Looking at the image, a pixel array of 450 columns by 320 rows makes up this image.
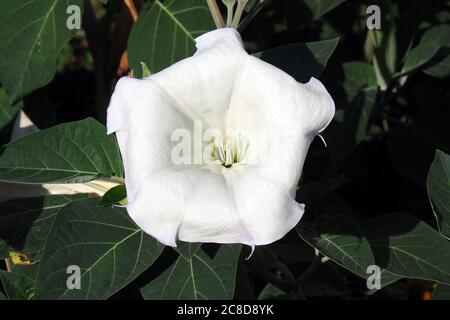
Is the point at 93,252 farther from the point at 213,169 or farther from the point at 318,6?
the point at 318,6

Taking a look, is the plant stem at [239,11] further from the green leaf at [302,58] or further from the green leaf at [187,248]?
the green leaf at [187,248]

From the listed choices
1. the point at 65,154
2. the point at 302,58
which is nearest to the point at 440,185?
the point at 302,58

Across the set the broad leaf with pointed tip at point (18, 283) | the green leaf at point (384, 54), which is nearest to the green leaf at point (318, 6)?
the green leaf at point (384, 54)

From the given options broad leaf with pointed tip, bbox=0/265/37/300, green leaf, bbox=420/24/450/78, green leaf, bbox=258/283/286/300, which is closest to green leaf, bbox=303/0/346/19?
green leaf, bbox=420/24/450/78

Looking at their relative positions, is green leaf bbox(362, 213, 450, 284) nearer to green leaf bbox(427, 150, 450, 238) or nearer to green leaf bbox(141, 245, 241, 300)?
green leaf bbox(427, 150, 450, 238)

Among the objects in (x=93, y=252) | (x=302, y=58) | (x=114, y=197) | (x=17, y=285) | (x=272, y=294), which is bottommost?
(x=272, y=294)
